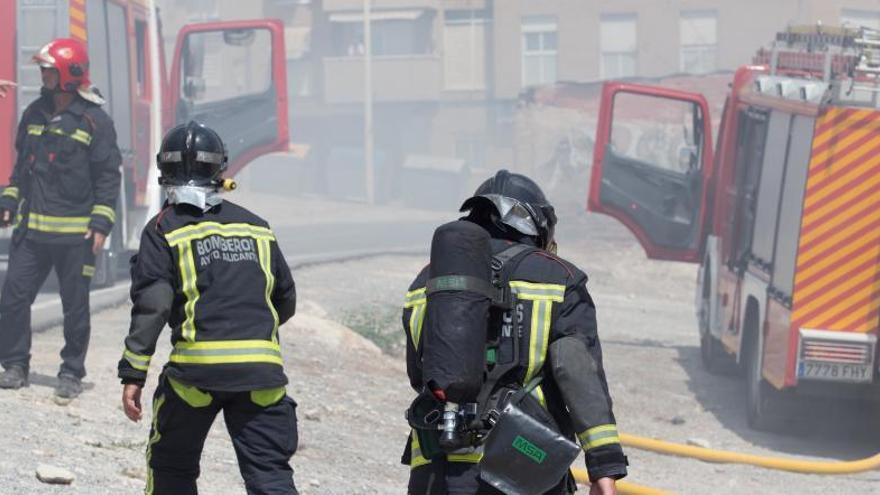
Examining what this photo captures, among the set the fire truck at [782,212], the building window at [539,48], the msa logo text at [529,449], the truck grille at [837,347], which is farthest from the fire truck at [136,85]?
the building window at [539,48]

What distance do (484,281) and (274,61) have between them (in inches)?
498

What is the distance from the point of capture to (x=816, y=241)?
399 inches

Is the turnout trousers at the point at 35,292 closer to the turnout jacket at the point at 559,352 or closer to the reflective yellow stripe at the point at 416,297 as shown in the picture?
the reflective yellow stripe at the point at 416,297

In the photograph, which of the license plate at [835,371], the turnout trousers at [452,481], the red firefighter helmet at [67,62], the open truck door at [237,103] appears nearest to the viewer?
the turnout trousers at [452,481]

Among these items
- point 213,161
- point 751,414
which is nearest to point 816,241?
point 751,414

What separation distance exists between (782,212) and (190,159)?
6.19 m

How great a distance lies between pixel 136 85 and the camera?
53.5 ft

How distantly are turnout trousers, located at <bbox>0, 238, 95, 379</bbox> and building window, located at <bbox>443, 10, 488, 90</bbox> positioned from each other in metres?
43.4

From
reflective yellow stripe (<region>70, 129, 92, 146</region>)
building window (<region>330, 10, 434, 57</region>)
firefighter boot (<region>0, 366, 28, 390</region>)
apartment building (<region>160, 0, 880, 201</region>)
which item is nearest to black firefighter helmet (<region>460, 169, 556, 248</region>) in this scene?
reflective yellow stripe (<region>70, 129, 92, 146</region>)

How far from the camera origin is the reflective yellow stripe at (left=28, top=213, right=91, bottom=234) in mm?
8570

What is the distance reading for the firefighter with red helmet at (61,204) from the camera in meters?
8.57

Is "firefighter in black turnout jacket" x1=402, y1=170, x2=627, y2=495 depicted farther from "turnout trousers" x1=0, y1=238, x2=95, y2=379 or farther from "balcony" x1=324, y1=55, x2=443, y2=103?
"balcony" x1=324, y1=55, x2=443, y2=103

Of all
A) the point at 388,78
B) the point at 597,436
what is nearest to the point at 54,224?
the point at 597,436

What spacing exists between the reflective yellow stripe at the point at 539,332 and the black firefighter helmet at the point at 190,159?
4.85 ft
